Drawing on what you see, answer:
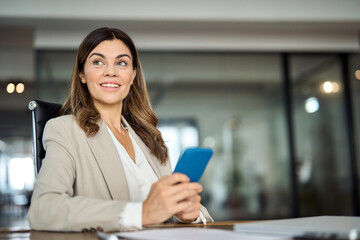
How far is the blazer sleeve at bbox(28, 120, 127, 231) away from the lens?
0.99m

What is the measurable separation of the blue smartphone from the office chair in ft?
2.12

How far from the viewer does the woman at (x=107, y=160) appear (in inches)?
38.9

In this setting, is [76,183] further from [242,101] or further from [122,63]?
[242,101]

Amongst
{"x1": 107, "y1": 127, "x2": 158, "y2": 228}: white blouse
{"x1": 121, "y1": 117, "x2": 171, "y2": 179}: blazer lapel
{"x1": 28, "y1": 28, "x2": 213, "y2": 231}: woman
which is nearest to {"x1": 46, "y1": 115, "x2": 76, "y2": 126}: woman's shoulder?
{"x1": 28, "y1": 28, "x2": 213, "y2": 231}: woman

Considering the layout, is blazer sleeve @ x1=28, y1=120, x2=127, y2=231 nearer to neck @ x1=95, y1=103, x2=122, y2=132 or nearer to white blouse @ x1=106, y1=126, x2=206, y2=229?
white blouse @ x1=106, y1=126, x2=206, y2=229

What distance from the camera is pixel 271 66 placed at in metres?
5.23

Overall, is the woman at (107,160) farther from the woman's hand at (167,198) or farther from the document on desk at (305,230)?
the document on desk at (305,230)

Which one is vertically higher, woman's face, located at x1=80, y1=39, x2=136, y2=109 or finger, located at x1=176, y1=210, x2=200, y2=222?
woman's face, located at x1=80, y1=39, x2=136, y2=109

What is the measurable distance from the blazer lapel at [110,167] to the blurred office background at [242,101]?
3276 mm

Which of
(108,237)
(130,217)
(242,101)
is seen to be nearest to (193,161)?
(130,217)

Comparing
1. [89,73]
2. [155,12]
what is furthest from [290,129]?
[89,73]

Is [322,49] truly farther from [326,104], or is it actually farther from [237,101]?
[237,101]

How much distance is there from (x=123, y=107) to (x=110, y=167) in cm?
61

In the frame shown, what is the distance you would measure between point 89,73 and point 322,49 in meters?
4.32
